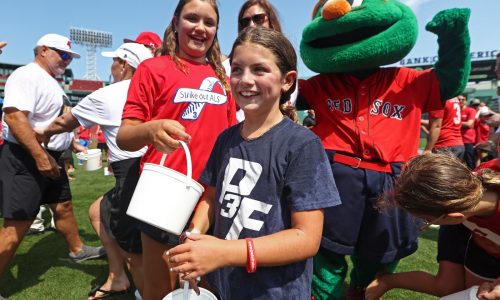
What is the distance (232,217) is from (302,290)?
38 centimetres

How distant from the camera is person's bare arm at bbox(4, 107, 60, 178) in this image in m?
2.83

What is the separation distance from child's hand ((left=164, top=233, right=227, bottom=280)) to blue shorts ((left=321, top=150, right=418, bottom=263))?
41.4 inches

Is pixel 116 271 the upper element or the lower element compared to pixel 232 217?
lower

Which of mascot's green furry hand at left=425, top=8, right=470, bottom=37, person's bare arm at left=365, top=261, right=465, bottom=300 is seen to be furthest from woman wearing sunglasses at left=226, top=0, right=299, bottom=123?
person's bare arm at left=365, top=261, right=465, bottom=300

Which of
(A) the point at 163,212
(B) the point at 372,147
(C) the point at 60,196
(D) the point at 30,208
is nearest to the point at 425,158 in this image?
(B) the point at 372,147

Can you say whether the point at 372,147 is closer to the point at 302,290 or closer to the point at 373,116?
the point at 373,116

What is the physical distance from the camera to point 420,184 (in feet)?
5.04

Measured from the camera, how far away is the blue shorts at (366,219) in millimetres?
2006

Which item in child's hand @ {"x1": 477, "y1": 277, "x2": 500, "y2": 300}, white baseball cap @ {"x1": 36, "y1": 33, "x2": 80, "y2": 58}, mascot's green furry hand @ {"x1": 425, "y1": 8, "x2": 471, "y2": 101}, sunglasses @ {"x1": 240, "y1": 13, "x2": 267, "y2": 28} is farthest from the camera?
white baseball cap @ {"x1": 36, "y1": 33, "x2": 80, "y2": 58}

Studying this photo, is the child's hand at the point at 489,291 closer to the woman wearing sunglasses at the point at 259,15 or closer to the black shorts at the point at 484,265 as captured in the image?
the black shorts at the point at 484,265

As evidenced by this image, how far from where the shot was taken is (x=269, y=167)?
1332 millimetres

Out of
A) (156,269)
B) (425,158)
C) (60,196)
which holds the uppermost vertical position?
(425,158)

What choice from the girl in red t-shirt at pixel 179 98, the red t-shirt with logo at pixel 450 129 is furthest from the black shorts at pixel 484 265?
the red t-shirt with logo at pixel 450 129

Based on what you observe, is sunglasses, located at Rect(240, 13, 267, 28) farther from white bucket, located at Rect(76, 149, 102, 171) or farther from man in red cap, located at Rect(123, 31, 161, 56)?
white bucket, located at Rect(76, 149, 102, 171)
